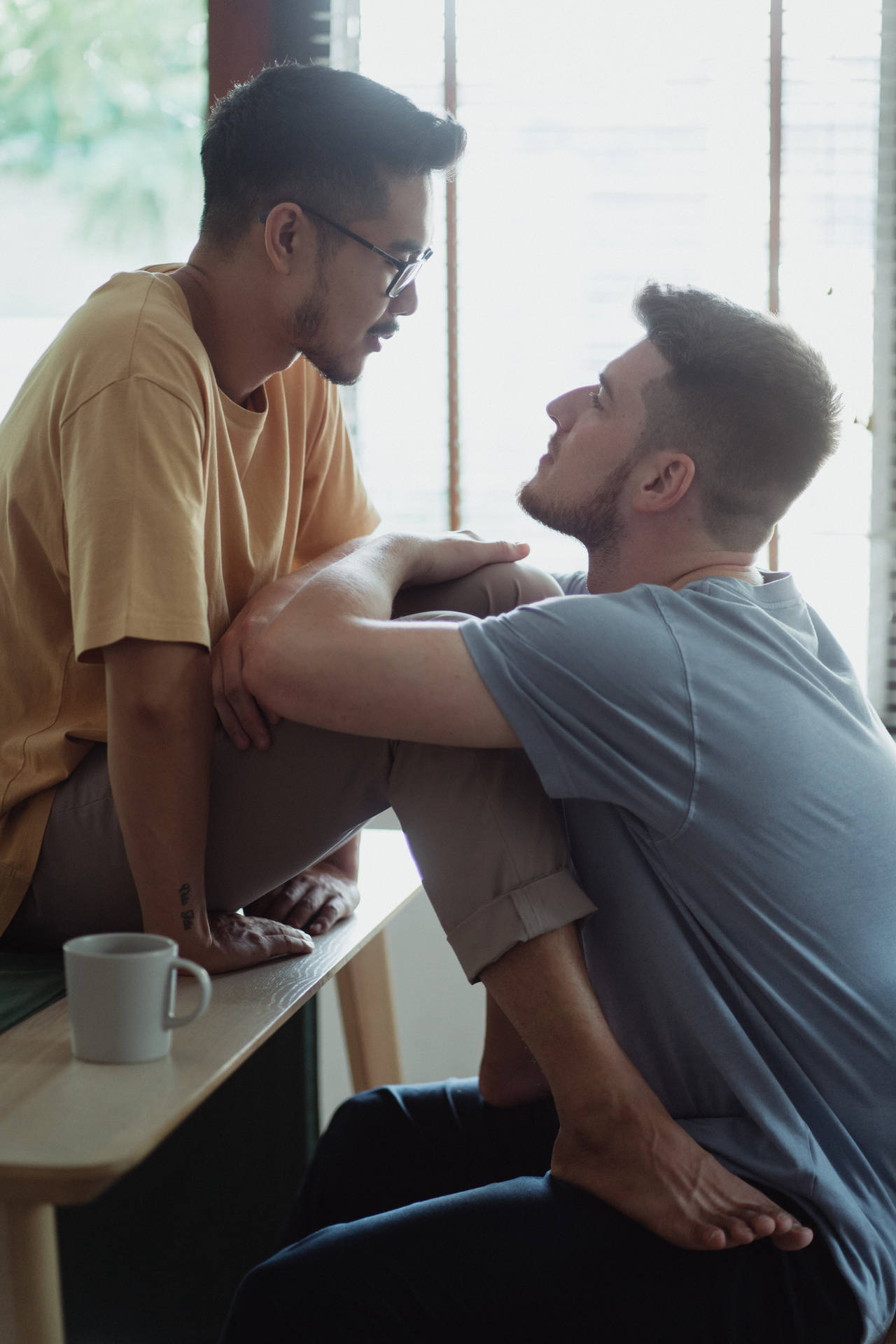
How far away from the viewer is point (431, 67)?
2.14 meters

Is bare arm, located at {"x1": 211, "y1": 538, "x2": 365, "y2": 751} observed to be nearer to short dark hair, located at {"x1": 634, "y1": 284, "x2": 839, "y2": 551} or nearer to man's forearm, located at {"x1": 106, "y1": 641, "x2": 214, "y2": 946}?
man's forearm, located at {"x1": 106, "y1": 641, "x2": 214, "y2": 946}

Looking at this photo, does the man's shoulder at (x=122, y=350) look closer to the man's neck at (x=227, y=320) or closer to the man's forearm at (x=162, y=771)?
the man's neck at (x=227, y=320)

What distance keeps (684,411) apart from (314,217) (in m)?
0.49

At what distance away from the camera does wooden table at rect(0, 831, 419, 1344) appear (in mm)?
723

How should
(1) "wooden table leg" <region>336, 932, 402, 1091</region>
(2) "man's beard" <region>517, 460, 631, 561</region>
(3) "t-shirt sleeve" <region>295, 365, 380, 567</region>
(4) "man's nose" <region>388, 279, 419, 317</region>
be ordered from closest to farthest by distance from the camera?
(2) "man's beard" <region>517, 460, 631, 561</region>
(4) "man's nose" <region>388, 279, 419, 317</region>
(3) "t-shirt sleeve" <region>295, 365, 380, 567</region>
(1) "wooden table leg" <region>336, 932, 402, 1091</region>

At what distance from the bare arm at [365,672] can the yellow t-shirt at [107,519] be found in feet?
0.25

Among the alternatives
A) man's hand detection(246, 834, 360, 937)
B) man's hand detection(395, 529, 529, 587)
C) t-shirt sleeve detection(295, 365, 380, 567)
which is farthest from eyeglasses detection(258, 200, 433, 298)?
man's hand detection(246, 834, 360, 937)

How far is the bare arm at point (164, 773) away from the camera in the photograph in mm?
990

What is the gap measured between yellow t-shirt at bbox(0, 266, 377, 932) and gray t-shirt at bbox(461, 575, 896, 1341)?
0.98ft

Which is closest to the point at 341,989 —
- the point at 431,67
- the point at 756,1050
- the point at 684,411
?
the point at 756,1050

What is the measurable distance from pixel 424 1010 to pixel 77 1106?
1.42m

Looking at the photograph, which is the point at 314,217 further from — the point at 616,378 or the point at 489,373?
the point at 489,373

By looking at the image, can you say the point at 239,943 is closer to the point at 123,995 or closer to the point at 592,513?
the point at 123,995

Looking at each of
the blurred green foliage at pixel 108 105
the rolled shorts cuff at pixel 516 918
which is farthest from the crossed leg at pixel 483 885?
the blurred green foliage at pixel 108 105
